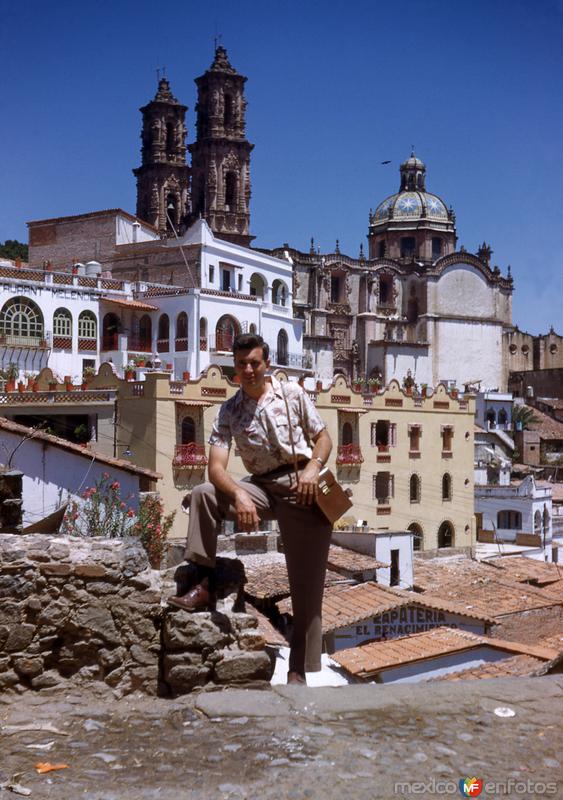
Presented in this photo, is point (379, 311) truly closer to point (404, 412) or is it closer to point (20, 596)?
point (404, 412)

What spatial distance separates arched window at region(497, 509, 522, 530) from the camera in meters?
39.5

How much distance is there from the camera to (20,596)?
196 inches

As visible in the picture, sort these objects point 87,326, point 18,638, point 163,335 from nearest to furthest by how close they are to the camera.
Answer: point 18,638, point 87,326, point 163,335

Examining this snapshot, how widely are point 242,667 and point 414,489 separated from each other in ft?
102

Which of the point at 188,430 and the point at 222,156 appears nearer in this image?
the point at 188,430

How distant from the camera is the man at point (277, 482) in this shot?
16.3ft

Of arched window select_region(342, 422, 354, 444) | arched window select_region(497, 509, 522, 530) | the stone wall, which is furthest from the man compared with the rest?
arched window select_region(497, 509, 522, 530)

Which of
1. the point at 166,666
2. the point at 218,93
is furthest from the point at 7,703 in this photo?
the point at 218,93

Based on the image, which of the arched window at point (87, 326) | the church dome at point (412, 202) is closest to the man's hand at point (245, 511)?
Result: the arched window at point (87, 326)

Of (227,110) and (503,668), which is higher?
(227,110)

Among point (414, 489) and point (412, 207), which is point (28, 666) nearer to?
point (414, 489)

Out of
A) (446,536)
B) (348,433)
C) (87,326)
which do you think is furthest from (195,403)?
(446,536)

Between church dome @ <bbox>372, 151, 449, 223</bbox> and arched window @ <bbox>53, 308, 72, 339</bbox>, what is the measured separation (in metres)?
38.0

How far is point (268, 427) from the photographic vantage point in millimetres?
5117
